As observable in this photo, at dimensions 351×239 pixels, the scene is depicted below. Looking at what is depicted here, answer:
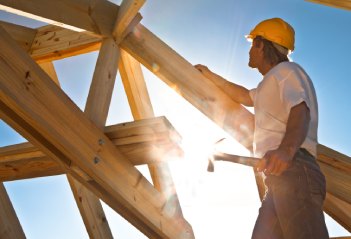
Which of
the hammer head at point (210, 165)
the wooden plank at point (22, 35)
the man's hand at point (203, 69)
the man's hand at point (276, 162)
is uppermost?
the wooden plank at point (22, 35)

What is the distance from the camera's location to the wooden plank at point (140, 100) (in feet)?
11.2

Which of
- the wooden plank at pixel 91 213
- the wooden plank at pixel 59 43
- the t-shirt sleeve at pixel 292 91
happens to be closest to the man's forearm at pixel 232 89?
the t-shirt sleeve at pixel 292 91

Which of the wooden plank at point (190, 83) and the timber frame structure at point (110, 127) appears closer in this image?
the timber frame structure at point (110, 127)

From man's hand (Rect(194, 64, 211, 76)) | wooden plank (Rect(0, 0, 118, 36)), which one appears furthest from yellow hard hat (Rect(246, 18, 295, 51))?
wooden plank (Rect(0, 0, 118, 36))

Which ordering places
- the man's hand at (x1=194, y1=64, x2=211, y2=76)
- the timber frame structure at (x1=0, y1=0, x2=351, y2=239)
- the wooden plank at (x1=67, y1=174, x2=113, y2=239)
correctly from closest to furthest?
the timber frame structure at (x1=0, y1=0, x2=351, y2=239), the man's hand at (x1=194, y1=64, x2=211, y2=76), the wooden plank at (x1=67, y1=174, x2=113, y2=239)

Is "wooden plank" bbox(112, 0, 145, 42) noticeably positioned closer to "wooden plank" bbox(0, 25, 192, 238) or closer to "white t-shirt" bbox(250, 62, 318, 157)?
"wooden plank" bbox(0, 25, 192, 238)

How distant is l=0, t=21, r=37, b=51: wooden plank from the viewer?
397 centimetres

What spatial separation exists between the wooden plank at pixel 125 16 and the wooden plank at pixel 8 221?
1859 mm

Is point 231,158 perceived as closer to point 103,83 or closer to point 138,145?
point 138,145

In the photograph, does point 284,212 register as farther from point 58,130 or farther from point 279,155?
point 58,130

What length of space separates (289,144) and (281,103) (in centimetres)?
30

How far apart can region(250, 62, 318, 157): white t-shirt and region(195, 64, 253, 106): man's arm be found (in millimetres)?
372

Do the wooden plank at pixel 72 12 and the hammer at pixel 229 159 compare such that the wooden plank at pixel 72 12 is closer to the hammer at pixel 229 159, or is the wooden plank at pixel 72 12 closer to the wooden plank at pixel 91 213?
the hammer at pixel 229 159

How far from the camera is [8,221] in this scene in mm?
3986
